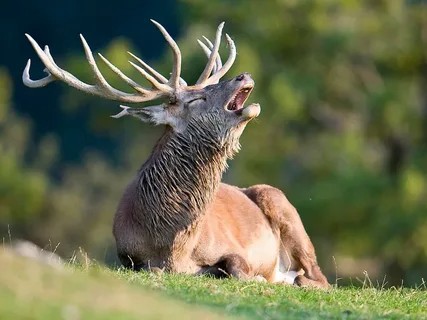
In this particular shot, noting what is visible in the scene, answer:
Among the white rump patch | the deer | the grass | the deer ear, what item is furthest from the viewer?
the white rump patch

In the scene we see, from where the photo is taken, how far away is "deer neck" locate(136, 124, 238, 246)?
12.3 m

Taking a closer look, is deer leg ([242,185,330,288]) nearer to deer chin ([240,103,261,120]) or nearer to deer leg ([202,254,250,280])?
deer leg ([202,254,250,280])

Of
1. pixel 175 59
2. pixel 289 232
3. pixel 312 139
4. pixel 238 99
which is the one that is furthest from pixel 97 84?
pixel 312 139

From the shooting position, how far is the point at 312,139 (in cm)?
3734

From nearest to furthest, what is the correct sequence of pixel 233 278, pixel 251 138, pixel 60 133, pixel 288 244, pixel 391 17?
pixel 233 278 → pixel 288 244 → pixel 391 17 → pixel 251 138 → pixel 60 133

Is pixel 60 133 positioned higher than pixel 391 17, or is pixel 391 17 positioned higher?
pixel 391 17

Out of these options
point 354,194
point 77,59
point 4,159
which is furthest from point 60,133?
point 354,194

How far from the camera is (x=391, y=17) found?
117 ft

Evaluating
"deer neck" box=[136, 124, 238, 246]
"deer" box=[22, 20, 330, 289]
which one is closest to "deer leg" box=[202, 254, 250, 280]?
"deer" box=[22, 20, 330, 289]

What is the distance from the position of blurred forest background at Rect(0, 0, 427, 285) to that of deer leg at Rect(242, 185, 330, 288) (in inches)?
680

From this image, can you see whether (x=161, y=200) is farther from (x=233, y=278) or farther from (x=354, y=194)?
(x=354, y=194)

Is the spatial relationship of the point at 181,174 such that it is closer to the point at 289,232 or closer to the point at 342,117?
the point at 289,232

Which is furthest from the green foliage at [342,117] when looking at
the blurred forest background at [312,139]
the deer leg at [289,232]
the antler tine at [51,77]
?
the antler tine at [51,77]

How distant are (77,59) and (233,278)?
2718cm
